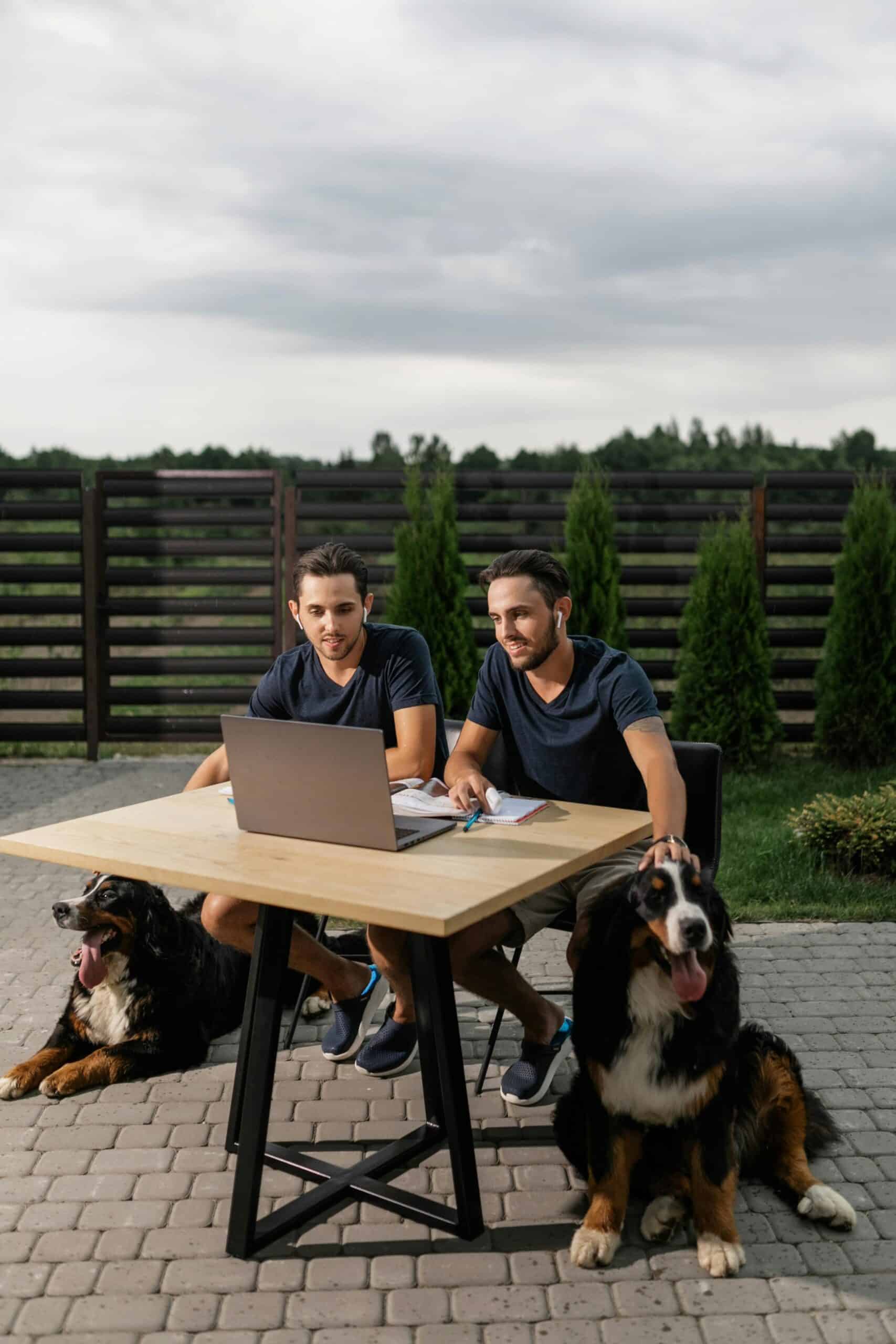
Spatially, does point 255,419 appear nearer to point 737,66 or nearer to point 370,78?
point 370,78

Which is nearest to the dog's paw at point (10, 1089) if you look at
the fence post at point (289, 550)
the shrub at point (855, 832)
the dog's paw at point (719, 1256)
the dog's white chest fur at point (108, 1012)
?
the dog's white chest fur at point (108, 1012)

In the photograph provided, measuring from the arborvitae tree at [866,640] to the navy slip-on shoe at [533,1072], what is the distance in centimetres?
627

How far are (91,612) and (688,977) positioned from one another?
342 inches

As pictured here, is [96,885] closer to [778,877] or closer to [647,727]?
[647,727]

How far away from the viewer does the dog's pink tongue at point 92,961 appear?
408 centimetres

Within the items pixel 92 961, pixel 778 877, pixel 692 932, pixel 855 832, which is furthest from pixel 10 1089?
pixel 855 832

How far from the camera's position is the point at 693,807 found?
4.34 meters

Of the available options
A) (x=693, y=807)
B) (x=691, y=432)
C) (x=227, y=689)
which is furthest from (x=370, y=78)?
(x=691, y=432)

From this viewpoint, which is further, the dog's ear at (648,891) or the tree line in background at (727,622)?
the tree line in background at (727,622)

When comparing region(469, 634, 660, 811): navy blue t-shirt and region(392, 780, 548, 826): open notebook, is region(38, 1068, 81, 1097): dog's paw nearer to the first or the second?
region(392, 780, 548, 826): open notebook

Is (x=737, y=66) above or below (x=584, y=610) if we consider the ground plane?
above

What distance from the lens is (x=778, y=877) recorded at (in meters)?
6.58

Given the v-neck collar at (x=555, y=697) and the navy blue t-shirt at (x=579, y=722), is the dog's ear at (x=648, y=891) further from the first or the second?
the v-neck collar at (x=555, y=697)

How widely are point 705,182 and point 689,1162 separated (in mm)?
8294
